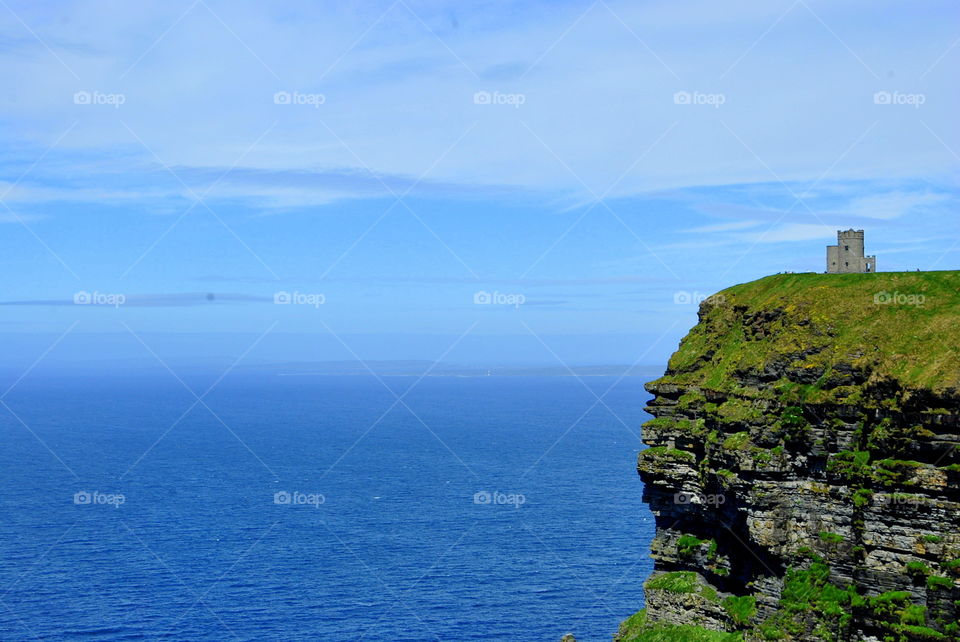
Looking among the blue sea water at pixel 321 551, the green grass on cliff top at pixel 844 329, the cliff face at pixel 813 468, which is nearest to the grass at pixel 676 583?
the cliff face at pixel 813 468

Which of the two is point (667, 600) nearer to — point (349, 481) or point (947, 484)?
point (947, 484)

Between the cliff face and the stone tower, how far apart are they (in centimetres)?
351

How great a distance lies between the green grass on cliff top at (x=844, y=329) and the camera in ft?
162

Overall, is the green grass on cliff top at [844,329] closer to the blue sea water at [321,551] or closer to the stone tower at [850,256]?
the stone tower at [850,256]

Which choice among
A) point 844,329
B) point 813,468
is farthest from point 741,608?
point 844,329

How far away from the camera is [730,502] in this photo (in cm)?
5581

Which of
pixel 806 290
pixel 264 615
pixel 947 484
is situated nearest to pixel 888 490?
pixel 947 484

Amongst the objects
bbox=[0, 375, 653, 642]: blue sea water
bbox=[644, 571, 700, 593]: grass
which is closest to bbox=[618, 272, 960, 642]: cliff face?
bbox=[644, 571, 700, 593]: grass

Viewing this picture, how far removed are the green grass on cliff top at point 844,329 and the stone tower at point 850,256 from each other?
328cm

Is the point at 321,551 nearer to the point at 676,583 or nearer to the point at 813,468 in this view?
the point at 676,583

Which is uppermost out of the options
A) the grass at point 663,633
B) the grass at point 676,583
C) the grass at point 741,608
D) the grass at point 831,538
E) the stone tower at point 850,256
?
the stone tower at point 850,256

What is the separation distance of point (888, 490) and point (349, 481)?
122083 millimetres

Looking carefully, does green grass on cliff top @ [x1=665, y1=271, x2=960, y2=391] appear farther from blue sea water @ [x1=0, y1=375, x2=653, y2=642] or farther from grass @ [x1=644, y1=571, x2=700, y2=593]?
blue sea water @ [x1=0, y1=375, x2=653, y2=642]

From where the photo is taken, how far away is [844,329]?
177 ft
